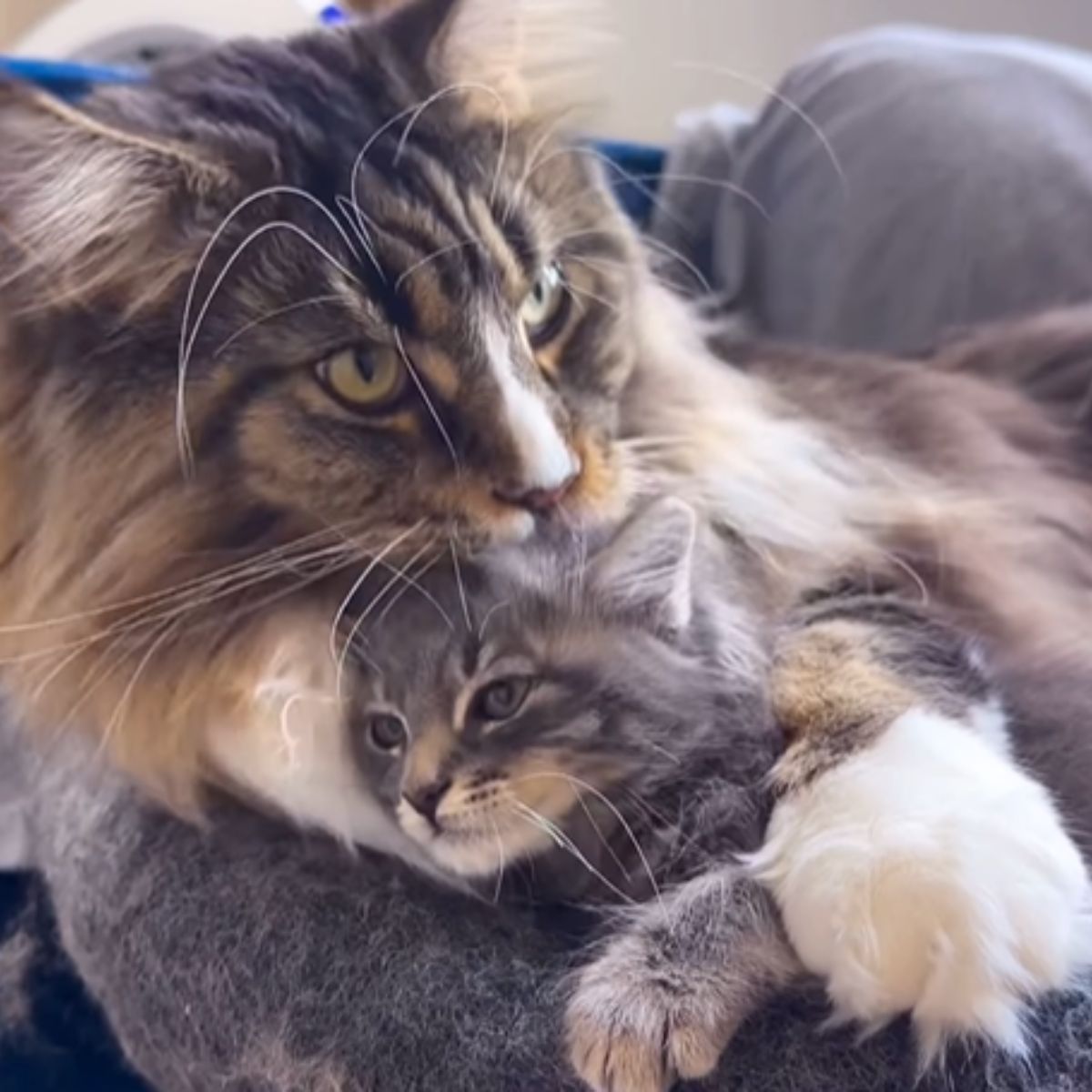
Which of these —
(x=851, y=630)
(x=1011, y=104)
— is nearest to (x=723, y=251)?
(x=1011, y=104)

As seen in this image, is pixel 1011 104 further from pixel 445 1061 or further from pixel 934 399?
pixel 445 1061

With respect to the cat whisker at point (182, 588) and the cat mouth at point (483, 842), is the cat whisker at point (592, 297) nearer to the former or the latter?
the cat whisker at point (182, 588)

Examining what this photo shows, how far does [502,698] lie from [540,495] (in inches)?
5.2

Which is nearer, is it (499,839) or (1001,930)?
(1001,930)

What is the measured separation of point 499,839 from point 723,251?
3.78ft

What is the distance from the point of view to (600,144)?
1539mm

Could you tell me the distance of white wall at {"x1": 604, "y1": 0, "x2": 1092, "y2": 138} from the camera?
95.6 inches

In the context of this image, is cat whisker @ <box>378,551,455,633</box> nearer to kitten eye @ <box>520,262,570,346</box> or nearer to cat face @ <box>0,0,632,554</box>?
cat face @ <box>0,0,632,554</box>

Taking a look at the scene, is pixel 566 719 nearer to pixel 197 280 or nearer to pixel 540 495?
pixel 540 495

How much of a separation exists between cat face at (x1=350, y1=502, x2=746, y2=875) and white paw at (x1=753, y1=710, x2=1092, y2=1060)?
126mm

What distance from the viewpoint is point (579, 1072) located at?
88 cm

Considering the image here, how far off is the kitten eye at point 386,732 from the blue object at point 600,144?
49 cm

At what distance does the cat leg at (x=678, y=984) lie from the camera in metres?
0.87

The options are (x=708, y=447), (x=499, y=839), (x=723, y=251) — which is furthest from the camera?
(x=723, y=251)
